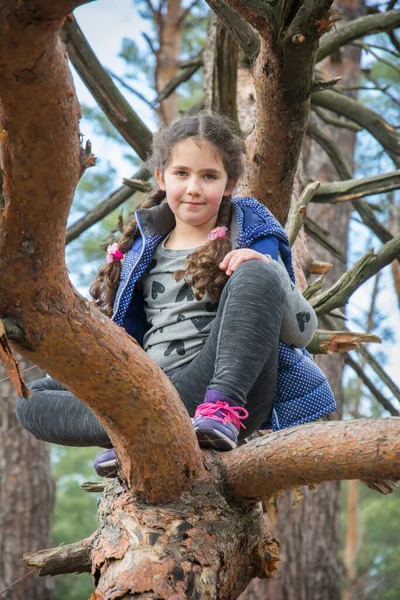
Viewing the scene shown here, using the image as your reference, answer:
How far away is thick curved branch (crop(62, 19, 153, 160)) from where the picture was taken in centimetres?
360

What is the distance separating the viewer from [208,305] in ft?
7.84

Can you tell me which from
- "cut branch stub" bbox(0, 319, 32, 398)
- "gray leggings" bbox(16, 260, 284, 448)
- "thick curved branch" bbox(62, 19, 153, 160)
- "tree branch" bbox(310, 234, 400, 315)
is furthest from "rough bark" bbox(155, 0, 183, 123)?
"cut branch stub" bbox(0, 319, 32, 398)

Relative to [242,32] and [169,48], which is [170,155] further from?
[169,48]

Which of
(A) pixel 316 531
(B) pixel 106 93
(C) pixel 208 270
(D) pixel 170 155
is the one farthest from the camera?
(A) pixel 316 531

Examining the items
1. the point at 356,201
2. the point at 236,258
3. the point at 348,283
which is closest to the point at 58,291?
the point at 236,258

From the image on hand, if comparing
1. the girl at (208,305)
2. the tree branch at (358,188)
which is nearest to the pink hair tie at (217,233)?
the girl at (208,305)

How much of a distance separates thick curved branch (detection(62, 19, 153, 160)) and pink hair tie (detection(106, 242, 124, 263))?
1294 millimetres

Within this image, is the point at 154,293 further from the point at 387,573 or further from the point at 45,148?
the point at 387,573

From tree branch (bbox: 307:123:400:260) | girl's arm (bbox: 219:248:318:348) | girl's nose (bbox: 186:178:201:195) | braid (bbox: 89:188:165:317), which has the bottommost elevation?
girl's arm (bbox: 219:248:318:348)

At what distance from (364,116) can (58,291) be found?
2976 millimetres

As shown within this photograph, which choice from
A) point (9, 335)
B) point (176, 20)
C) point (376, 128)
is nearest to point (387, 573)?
point (176, 20)

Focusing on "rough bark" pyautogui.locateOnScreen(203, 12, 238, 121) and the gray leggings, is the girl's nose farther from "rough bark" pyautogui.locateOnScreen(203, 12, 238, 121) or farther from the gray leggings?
"rough bark" pyautogui.locateOnScreen(203, 12, 238, 121)

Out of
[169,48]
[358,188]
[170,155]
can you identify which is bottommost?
[170,155]

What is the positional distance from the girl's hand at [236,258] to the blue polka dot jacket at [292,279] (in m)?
0.21
